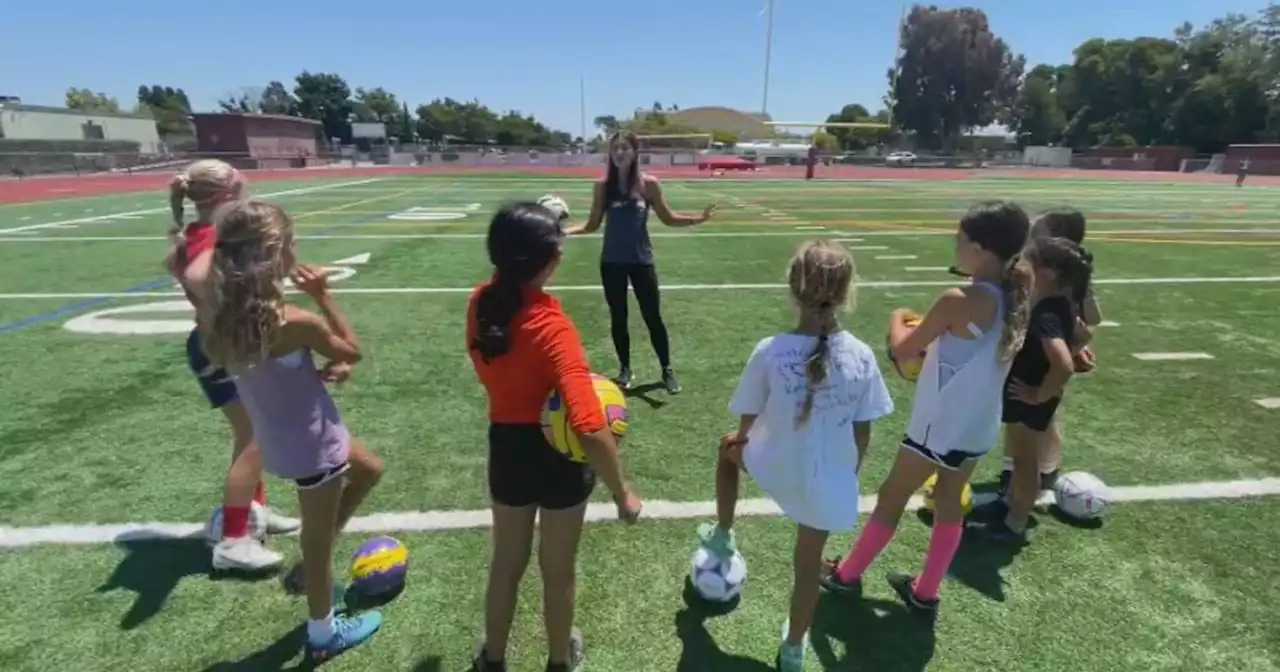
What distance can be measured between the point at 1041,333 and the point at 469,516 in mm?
2873

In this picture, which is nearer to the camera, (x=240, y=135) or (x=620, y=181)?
(x=620, y=181)

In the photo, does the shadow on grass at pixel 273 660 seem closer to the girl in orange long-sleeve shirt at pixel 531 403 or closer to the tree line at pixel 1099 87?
the girl in orange long-sleeve shirt at pixel 531 403

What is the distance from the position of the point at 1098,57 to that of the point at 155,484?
10152cm

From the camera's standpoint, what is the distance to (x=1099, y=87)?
274 feet

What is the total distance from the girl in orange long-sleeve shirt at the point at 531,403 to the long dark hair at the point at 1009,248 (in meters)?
1.50

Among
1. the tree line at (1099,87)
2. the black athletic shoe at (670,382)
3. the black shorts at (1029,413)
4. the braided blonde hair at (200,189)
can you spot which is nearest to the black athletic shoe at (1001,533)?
the black shorts at (1029,413)

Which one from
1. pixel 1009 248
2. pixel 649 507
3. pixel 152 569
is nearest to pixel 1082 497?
pixel 1009 248

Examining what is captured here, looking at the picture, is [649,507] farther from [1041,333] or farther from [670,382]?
[1041,333]

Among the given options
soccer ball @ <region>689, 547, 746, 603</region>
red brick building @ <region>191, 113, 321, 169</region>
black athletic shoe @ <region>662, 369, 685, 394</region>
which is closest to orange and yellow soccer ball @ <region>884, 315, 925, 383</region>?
soccer ball @ <region>689, 547, 746, 603</region>

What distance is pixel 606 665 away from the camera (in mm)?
2863

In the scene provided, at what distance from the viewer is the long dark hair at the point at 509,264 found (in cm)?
227

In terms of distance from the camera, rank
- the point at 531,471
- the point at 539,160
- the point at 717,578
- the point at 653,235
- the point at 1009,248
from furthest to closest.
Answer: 1. the point at 539,160
2. the point at 653,235
3. the point at 717,578
4. the point at 1009,248
5. the point at 531,471

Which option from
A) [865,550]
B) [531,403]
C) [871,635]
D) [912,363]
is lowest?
[871,635]

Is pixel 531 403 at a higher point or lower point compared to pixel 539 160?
higher
